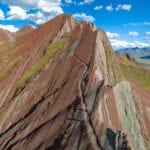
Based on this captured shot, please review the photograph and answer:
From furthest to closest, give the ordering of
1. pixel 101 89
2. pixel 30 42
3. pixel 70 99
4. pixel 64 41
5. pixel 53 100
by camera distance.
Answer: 1. pixel 30 42
2. pixel 64 41
3. pixel 53 100
4. pixel 70 99
5. pixel 101 89

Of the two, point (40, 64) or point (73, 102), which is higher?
point (40, 64)

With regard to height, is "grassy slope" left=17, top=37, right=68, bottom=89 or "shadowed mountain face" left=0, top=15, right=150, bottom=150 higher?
"grassy slope" left=17, top=37, right=68, bottom=89

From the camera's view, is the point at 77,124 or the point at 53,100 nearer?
the point at 77,124

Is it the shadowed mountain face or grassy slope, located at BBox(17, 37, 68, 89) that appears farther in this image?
grassy slope, located at BBox(17, 37, 68, 89)

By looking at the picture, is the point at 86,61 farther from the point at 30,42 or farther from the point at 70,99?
the point at 30,42

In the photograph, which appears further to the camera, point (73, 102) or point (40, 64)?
point (40, 64)

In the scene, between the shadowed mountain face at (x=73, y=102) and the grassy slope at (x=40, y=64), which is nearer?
the shadowed mountain face at (x=73, y=102)

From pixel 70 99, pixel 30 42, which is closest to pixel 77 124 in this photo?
pixel 70 99

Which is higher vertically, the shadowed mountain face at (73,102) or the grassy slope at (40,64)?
the grassy slope at (40,64)
